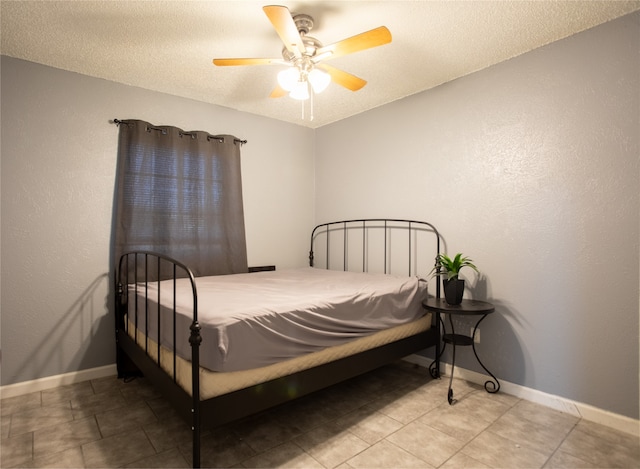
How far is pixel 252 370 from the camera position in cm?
165

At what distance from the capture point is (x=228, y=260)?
11.0 feet

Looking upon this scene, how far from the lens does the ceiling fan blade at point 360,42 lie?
1731 mm

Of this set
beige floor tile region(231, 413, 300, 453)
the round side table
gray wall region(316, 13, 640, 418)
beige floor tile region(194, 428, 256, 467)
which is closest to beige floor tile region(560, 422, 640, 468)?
gray wall region(316, 13, 640, 418)

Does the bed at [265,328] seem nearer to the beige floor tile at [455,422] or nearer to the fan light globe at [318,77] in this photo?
the beige floor tile at [455,422]

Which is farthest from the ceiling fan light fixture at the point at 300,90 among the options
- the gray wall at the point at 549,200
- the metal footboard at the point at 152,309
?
the gray wall at the point at 549,200

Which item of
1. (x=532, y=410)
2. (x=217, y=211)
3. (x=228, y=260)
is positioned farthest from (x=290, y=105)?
(x=532, y=410)

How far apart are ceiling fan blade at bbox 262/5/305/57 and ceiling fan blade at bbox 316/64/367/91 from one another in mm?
244

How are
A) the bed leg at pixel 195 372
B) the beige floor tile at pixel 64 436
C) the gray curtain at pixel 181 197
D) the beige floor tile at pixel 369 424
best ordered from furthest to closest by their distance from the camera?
the gray curtain at pixel 181 197 < the beige floor tile at pixel 369 424 < the beige floor tile at pixel 64 436 < the bed leg at pixel 195 372

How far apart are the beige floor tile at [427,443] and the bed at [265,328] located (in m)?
0.40

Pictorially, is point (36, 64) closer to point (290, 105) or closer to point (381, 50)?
point (290, 105)

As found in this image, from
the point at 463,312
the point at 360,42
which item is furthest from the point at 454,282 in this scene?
the point at 360,42

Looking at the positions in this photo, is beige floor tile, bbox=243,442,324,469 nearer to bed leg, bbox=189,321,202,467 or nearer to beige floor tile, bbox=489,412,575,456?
bed leg, bbox=189,321,202,467

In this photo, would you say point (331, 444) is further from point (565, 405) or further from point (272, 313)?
point (565, 405)

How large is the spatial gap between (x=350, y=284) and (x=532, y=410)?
138 centimetres
